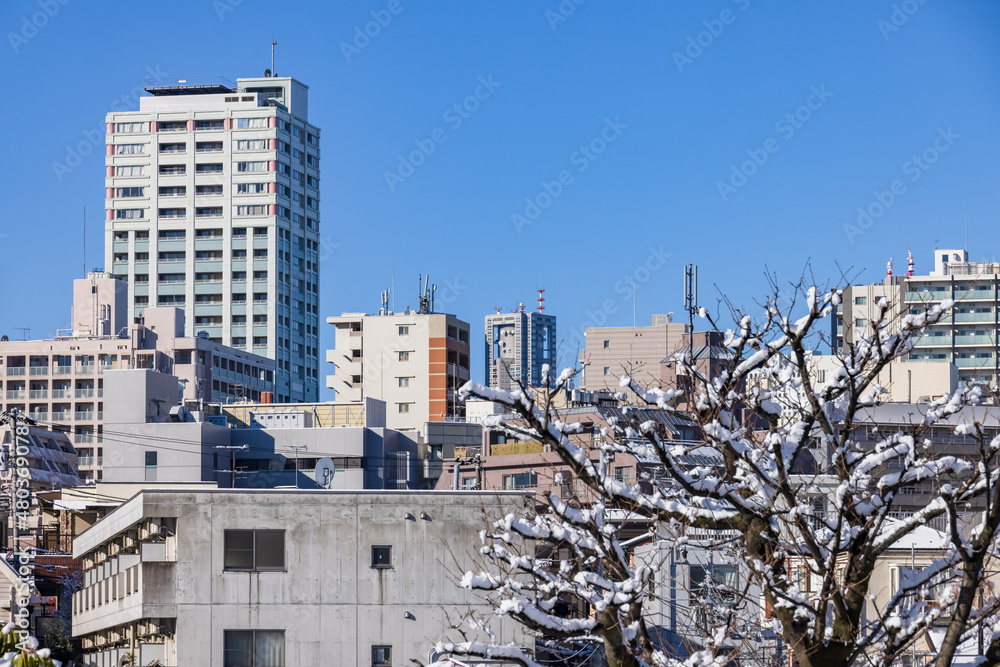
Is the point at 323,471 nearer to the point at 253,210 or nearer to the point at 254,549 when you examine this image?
the point at 254,549

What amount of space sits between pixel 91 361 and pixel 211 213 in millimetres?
41961

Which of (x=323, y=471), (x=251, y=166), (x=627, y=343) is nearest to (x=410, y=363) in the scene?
(x=627, y=343)

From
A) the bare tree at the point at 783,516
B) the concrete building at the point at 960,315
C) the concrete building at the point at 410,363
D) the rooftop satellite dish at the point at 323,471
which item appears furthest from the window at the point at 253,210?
the bare tree at the point at 783,516

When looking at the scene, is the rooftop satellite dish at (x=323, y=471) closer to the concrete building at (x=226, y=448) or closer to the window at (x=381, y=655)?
the window at (x=381, y=655)

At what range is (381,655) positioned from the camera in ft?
110

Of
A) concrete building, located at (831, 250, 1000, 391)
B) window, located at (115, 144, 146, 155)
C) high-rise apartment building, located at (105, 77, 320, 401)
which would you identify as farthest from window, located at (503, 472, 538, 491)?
window, located at (115, 144, 146, 155)

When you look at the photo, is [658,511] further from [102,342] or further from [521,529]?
[102,342]

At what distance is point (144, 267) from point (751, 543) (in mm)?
155224

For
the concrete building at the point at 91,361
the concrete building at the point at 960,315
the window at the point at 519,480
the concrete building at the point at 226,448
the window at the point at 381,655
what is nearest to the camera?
the window at the point at 381,655

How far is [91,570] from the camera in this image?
46562 millimetres

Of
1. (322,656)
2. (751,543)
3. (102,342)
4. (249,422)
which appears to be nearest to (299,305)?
(102,342)

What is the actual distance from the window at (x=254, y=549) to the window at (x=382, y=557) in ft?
7.28

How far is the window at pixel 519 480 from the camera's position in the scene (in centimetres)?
7529

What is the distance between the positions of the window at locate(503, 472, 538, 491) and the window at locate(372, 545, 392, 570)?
1638 inches
